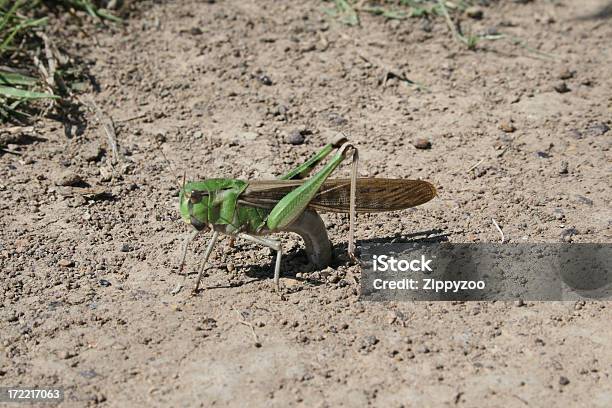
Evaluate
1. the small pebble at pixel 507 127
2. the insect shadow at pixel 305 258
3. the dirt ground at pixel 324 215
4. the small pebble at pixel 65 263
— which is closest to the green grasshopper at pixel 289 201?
the insect shadow at pixel 305 258

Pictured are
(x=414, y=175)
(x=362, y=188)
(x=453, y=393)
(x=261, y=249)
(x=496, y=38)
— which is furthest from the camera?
(x=496, y=38)

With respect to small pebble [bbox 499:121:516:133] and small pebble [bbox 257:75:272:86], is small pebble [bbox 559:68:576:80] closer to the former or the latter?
small pebble [bbox 499:121:516:133]

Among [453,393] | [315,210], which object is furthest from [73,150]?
[453,393]

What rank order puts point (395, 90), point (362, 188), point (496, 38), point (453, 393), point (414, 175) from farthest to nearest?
point (496, 38), point (395, 90), point (414, 175), point (362, 188), point (453, 393)

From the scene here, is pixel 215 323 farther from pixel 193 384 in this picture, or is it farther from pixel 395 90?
pixel 395 90

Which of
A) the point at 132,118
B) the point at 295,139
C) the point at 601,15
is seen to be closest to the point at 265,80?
the point at 295,139

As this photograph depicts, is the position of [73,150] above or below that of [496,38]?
below

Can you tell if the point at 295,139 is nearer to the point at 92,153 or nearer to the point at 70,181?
the point at 92,153

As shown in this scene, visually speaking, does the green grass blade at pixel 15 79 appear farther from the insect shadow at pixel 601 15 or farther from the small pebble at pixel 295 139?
the insect shadow at pixel 601 15
